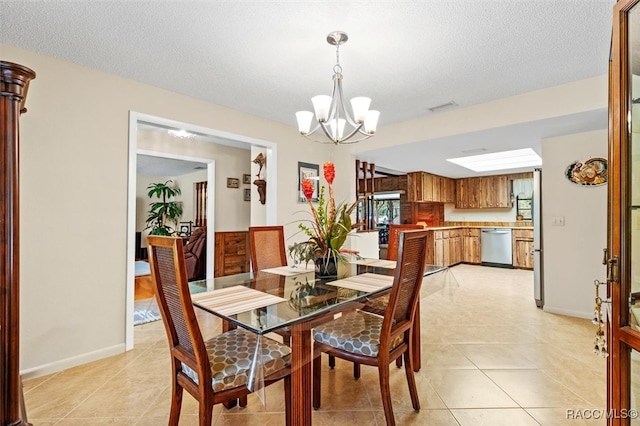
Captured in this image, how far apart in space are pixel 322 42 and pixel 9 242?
197cm

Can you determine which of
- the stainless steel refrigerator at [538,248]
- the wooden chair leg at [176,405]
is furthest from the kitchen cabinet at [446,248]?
the wooden chair leg at [176,405]

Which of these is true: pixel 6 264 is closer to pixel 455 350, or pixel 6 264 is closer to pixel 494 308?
pixel 455 350

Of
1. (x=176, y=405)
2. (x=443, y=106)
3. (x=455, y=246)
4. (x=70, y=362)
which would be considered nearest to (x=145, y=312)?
(x=70, y=362)

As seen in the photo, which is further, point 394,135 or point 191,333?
point 394,135

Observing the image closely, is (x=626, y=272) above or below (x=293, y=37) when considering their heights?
below

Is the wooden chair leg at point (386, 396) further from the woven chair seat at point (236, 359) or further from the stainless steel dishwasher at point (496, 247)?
the stainless steel dishwasher at point (496, 247)

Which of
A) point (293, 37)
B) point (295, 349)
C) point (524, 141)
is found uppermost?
point (293, 37)

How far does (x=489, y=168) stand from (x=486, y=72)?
4075 millimetres

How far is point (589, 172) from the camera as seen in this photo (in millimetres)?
3246

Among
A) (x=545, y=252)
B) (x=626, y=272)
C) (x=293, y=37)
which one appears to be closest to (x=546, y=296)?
(x=545, y=252)

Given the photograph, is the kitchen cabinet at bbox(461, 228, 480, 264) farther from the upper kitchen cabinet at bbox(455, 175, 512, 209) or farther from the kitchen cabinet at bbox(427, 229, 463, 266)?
the upper kitchen cabinet at bbox(455, 175, 512, 209)

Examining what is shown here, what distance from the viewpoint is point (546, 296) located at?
357 cm

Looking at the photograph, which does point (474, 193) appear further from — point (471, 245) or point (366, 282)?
point (366, 282)

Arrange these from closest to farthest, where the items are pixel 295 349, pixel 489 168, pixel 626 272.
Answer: pixel 626 272 < pixel 295 349 < pixel 489 168
